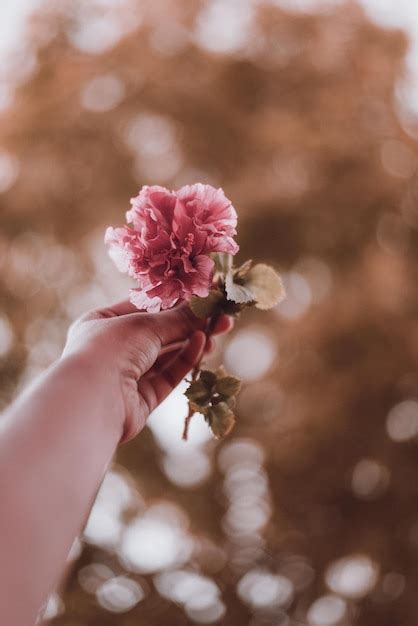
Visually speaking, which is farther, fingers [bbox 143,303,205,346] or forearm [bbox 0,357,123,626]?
fingers [bbox 143,303,205,346]

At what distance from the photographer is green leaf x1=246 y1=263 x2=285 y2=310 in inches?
53.5

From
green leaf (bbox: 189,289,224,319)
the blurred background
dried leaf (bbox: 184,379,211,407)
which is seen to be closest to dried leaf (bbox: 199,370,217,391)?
dried leaf (bbox: 184,379,211,407)

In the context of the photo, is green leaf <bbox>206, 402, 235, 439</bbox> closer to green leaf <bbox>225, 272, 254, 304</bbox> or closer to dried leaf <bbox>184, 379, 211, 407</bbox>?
dried leaf <bbox>184, 379, 211, 407</bbox>

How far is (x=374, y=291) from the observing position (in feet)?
14.9

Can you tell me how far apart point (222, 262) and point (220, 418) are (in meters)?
0.30

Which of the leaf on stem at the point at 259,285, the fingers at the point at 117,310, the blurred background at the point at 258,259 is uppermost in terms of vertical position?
the blurred background at the point at 258,259

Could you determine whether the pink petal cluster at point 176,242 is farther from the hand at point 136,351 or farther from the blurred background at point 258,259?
the blurred background at point 258,259

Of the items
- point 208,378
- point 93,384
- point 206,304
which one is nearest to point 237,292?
point 206,304

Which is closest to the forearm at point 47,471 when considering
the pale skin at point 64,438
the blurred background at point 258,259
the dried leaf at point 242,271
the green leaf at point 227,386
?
the pale skin at point 64,438

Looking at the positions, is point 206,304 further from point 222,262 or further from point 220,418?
point 220,418

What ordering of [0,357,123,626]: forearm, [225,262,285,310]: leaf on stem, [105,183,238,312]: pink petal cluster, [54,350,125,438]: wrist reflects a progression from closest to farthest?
[0,357,123,626]: forearm < [54,350,125,438]: wrist < [105,183,238,312]: pink petal cluster < [225,262,285,310]: leaf on stem

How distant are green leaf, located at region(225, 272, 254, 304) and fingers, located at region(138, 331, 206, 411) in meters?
0.12

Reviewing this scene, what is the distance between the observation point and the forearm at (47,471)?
0.87 m

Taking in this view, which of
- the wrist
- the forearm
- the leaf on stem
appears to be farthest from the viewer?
the leaf on stem
